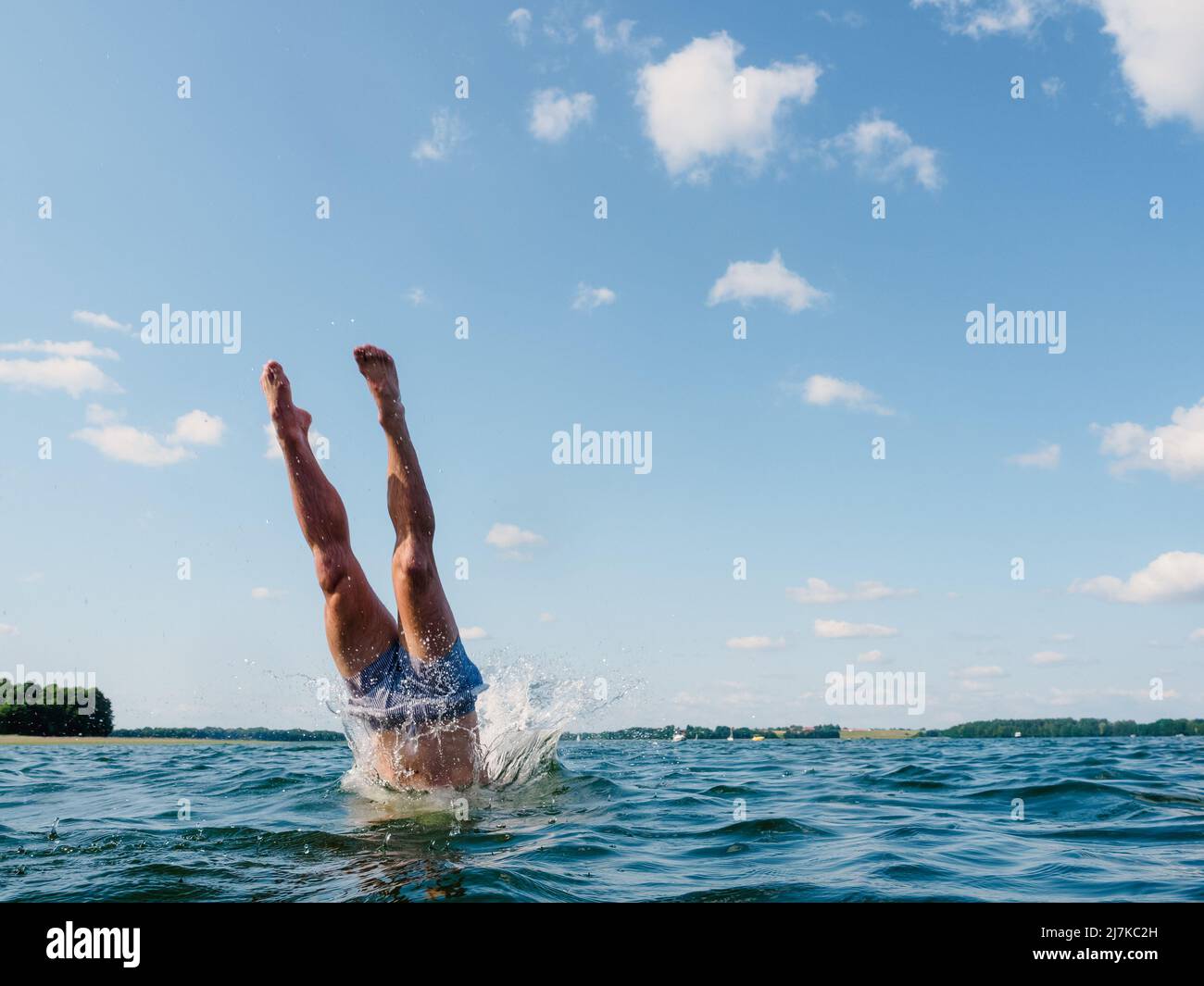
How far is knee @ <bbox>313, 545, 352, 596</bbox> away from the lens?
691cm

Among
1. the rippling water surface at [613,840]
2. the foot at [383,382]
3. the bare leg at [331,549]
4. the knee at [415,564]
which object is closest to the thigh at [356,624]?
the bare leg at [331,549]

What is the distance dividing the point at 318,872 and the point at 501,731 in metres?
5.06

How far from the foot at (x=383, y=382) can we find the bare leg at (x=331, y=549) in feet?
2.34

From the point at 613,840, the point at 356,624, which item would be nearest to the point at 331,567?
the point at 356,624

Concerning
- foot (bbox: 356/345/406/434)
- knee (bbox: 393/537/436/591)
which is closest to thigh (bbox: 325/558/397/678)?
knee (bbox: 393/537/436/591)

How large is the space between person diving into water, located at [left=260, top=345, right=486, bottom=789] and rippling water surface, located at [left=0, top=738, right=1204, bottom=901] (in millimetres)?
881

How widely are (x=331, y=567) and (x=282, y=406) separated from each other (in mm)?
1558

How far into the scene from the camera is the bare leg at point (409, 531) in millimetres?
6945

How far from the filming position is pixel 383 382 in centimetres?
727

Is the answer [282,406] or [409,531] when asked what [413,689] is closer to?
[409,531]
